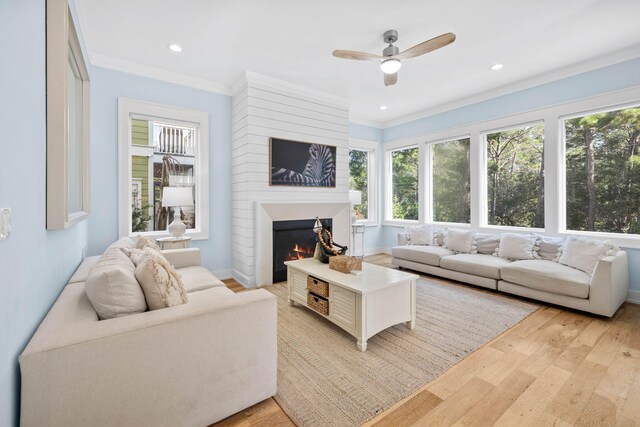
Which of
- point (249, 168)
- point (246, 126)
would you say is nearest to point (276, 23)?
point (246, 126)

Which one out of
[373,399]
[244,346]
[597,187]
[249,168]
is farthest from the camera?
[249,168]

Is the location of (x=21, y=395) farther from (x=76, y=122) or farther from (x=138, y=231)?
(x=138, y=231)

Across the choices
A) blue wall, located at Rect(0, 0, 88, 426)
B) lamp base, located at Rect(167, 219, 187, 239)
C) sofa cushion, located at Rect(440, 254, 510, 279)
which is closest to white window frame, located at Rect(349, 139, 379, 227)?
sofa cushion, located at Rect(440, 254, 510, 279)

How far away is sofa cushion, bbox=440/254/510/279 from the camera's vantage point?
140 inches

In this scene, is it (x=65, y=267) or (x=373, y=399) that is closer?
(x=373, y=399)

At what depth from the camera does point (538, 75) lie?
152 inches

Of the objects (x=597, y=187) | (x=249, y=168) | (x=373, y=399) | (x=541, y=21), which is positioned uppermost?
(x=541, y=21)

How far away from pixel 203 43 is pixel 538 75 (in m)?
4.35

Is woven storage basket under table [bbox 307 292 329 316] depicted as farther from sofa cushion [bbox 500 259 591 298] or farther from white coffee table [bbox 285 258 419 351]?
sofa cushion [bbox 500 259 591 298]

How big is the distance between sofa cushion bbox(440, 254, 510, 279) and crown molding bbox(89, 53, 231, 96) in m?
4.08

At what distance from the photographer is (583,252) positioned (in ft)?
10.3

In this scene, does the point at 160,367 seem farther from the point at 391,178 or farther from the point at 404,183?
the point at 391,178

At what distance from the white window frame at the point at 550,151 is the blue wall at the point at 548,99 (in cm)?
8

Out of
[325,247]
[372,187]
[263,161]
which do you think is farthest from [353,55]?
[372,187]
